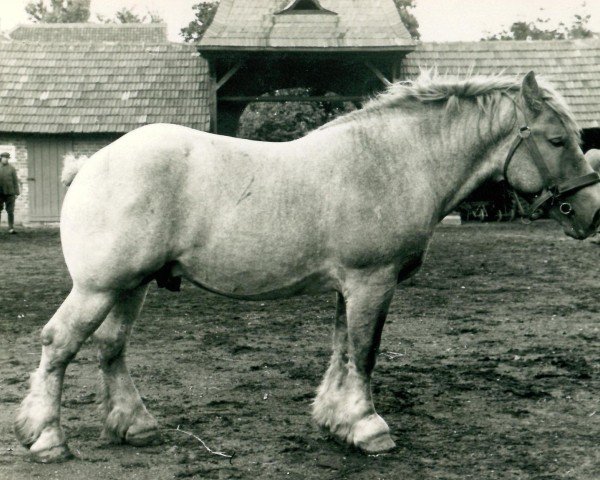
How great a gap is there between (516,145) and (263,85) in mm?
18921

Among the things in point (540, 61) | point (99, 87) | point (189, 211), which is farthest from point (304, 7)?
point (189, 211)

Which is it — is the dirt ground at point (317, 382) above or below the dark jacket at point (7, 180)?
above

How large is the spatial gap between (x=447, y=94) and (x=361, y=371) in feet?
5.55

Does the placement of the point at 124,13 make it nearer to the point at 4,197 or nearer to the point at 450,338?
the point at 4,197

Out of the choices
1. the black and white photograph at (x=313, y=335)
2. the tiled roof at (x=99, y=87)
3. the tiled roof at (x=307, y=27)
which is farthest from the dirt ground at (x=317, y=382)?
the tiled roof at (x=99, y=87)

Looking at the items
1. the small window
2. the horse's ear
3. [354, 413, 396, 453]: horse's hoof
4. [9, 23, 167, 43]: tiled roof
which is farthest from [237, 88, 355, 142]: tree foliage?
[354, 413, 396, 453]: horse's hoof

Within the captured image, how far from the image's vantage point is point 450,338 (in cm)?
696

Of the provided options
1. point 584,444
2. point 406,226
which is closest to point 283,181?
point 406,226

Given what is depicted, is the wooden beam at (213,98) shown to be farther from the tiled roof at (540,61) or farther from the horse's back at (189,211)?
the horse's back at (189,211)

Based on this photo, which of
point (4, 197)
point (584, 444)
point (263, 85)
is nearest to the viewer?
point (584, 444)

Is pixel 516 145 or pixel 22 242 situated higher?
pixel 516 145

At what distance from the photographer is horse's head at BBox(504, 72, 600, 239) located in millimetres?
4027

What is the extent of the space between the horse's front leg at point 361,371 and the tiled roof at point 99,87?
58.6ft

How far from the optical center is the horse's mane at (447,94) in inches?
165
